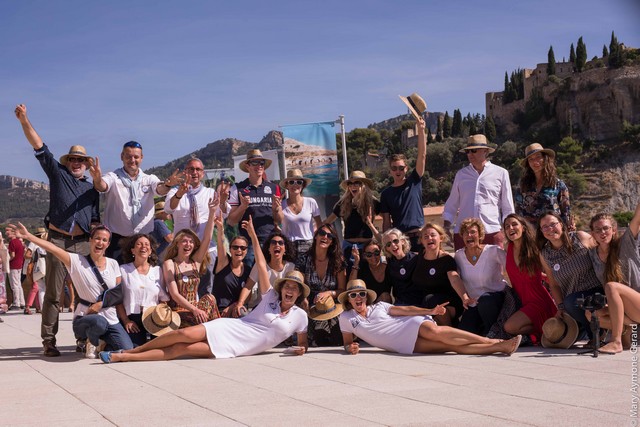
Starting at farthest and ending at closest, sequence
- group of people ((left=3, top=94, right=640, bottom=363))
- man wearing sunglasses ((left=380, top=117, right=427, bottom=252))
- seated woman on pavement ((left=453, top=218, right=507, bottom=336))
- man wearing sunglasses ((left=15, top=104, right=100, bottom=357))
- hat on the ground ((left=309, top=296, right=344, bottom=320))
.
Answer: man wearing sunglasses ((left=380, top=117, right=427, bottom=252))
hat on the ground ((left=309, top=296, right=344, bottom=320))
man wearing sunglasses ((left=15, top=104, right=100, bottom=357))
seated woman on pavement ((left=453, top=218, right=507, bottom=336))
group of people ((left=3, top=94, right=640, bottom=363))

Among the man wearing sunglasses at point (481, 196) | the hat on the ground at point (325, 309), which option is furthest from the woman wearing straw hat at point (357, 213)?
the hat on the ground at point (325, 309)

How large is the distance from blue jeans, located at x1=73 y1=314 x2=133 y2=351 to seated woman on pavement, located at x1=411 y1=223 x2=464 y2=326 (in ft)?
9.85

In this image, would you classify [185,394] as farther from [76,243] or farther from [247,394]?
[76,243]

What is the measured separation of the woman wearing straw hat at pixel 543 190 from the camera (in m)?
8.50

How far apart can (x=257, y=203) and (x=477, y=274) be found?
2845 millimetres

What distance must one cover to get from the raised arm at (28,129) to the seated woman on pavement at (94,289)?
897mm

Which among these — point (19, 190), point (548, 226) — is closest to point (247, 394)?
point (548, 226)

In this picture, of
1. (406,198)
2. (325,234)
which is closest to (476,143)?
(406,198)

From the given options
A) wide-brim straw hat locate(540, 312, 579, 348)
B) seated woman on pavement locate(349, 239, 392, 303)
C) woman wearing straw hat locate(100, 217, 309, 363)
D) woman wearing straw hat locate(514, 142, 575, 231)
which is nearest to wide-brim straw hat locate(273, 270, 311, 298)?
woman wearing straw hat locate(100, 217, 309, 363)

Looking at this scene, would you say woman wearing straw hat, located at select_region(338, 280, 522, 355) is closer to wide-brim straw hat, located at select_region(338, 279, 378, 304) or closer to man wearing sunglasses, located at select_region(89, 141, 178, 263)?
wide-brim straw hat, located at select_region(338, 279, 378, 304)

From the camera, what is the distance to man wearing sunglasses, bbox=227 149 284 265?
9.53 metres

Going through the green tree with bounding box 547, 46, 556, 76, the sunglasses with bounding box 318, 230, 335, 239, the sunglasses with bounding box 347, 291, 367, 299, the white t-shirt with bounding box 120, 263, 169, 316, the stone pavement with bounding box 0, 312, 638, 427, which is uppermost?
the green tree with bounding box 547, 46, 556, 76

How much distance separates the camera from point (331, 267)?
8773 millimetres

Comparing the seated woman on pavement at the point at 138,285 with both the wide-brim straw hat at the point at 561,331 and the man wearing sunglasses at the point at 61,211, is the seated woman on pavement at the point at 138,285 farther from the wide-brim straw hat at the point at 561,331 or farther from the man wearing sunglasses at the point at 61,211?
the wide-brim straw hat at the point at 561,331
